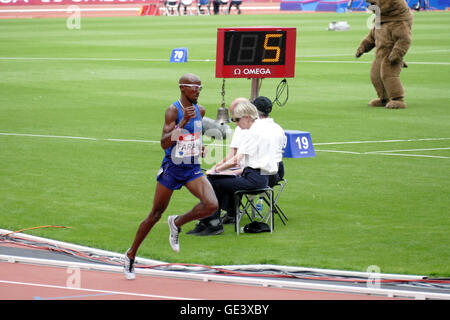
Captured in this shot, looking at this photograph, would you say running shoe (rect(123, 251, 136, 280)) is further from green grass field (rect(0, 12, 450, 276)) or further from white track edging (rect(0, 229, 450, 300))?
green grass field (rect(0, 12, 450, 276))

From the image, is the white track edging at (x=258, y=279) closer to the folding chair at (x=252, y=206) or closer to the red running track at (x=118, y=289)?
the red running track at (x=118, y=289)

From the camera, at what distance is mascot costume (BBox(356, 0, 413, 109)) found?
22875mm

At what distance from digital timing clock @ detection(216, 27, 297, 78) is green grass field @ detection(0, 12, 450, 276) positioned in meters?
1.85

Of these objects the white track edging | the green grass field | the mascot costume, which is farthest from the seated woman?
the mascot costume

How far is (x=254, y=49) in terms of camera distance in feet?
57.9

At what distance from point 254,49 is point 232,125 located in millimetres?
2909

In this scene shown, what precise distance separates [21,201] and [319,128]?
8.70 m

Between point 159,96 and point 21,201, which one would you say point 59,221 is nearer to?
point 21,201

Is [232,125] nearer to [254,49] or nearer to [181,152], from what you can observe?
[254,49]

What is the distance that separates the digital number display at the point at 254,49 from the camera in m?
17.7

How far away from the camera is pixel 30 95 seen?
2534 cm
